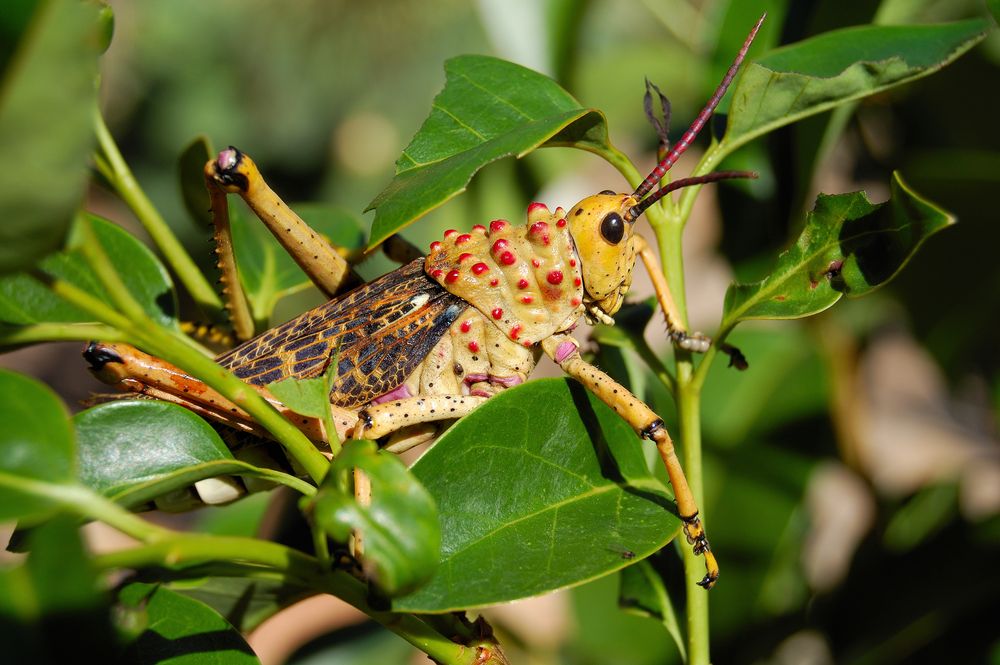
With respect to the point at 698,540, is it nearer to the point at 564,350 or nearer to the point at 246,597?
the point at 564,350

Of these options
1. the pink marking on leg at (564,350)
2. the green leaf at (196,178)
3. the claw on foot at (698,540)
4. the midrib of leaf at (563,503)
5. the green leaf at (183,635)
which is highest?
the green leaf at (196,178)

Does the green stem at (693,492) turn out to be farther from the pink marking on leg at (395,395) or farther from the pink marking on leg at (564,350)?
the pink marking on leg at (395,395)

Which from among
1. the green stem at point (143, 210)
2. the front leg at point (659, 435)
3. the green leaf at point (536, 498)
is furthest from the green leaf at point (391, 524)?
the green stem at point (143, 210)

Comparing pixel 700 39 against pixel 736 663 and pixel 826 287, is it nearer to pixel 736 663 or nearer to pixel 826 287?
pixel 826 287

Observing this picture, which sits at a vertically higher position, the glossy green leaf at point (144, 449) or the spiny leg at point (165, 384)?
the glossy green leaf at point (144, 449)

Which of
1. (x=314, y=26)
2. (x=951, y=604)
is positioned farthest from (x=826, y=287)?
(x=314, y=26)

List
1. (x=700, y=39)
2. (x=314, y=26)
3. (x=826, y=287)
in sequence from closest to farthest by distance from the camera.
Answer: (x=826, y=287) < (x=700, y=39) < (x=314, y=26)

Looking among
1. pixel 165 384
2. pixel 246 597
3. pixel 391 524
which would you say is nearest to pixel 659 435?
pixel 391 524
